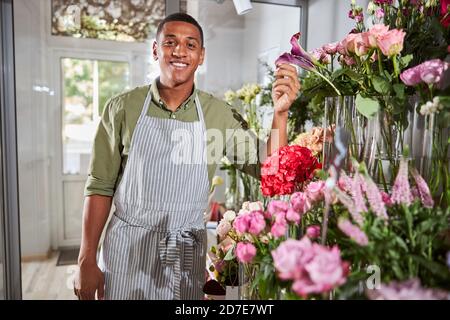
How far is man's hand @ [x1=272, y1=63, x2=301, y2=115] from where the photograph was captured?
97cm

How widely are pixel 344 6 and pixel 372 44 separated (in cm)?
103

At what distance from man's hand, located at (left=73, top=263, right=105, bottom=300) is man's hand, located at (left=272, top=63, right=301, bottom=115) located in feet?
2.15

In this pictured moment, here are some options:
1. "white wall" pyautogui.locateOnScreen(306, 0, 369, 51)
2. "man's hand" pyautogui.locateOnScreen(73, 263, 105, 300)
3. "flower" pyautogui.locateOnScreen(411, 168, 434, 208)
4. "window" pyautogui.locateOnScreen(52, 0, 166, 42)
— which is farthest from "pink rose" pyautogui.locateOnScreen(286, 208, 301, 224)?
"window" pyautogui.locateOnScreen(52, 0, 166, 42)

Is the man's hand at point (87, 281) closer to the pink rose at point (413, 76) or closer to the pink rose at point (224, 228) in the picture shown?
the pink rose at point (224, 228)

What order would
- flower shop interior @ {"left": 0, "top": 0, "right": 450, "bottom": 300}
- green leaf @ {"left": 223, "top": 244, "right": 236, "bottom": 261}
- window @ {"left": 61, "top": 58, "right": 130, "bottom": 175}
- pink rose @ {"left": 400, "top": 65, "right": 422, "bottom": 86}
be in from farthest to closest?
window @ {"left": 61, "top": 58, "right": 130, "bottom": 175} < green leaf @ {"left": 223, "top": 244, "right": 236, "bottom": 261} < pink rose @ {"left": 400, "top": 65, "right": 422, "bottom": 86} < flower shop interior @ {"left": 0, "top": 0, "right": 450, "bottom": 300}

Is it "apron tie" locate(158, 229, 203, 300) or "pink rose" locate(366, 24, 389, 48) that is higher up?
"pink rose" locate(366, 24, 389, 48)

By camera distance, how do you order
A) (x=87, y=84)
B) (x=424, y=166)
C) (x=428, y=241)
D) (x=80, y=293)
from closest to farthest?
(x=428, y=241) < (x=424, y=166) < (x=80, y=293) < (x=87, y=84)

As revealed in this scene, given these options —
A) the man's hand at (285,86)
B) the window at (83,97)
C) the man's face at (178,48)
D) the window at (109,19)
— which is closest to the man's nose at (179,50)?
the man's face at (178,48)

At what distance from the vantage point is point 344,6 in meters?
1.65

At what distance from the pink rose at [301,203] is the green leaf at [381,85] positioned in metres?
0.29

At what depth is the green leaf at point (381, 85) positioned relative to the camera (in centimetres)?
77

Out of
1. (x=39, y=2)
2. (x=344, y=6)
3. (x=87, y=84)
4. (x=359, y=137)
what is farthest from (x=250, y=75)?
(x=359, y=137)

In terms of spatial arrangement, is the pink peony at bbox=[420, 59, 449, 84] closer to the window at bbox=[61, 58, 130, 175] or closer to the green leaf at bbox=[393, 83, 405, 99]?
the green leaf at bbox=[393, 83, 405, 99]

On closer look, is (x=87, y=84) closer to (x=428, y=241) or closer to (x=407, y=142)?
(x=407, y=142)
